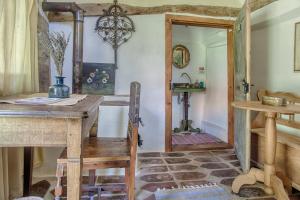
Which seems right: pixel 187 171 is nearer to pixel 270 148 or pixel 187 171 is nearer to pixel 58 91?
pixel 270 148

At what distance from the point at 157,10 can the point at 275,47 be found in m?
1.65

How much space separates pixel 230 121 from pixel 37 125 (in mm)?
3213

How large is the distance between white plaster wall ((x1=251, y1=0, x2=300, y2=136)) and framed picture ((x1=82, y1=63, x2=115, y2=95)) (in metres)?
2.08

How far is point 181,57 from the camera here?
5211 millimetres

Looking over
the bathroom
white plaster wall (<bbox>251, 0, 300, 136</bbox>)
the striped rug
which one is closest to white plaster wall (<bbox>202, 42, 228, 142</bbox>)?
the bathroom

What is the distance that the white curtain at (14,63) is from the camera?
1674mm

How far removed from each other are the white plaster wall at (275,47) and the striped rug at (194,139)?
110cm

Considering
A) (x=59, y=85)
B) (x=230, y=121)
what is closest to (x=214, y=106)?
(x=230, y=121)

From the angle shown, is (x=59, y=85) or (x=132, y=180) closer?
(x=59, y=85)

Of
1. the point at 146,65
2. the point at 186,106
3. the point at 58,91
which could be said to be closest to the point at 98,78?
the point at 146,65

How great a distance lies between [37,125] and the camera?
104 cm

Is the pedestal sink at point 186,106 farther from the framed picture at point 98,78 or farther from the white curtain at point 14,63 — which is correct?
the white curtain at point 14,63

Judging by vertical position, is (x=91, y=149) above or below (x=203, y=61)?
below

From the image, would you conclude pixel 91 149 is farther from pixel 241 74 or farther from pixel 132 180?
pixel 241 74
